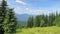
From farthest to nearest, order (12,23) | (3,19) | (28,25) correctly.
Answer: (28,25)
(3,19)
(12,23)

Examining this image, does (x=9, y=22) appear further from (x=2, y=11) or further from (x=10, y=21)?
(x=2, y=11)

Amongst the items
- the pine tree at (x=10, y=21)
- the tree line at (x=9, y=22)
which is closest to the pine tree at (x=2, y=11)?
the tree line at (x=9, y=22)

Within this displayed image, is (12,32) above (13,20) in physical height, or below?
below

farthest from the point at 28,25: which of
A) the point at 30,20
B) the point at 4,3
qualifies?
the point at 4,3

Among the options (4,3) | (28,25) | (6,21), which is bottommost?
(28,25)

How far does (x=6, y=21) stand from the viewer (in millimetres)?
41844

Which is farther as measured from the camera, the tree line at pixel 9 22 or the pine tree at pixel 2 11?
the pine tree at pixel 2 11

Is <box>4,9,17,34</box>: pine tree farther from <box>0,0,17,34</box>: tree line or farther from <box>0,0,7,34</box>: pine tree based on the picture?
<box>0,0,7,34</box>: pine tree

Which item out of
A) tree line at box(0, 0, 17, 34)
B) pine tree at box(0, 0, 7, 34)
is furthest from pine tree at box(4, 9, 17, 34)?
pine tree at box(0, 0, 7, 34)

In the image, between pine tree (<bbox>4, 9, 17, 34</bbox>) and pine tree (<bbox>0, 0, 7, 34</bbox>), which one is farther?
pine tree (<bbox>0, 0, 7, 34</bbox>)

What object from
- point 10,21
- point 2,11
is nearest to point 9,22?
point 10,21

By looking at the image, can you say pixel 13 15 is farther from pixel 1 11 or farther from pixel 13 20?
pixel 1 11

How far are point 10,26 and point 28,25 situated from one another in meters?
78.2

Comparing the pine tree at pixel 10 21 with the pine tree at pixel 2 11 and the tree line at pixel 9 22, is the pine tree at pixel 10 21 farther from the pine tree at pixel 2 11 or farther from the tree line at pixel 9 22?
the pine tree at pixel 2 11
